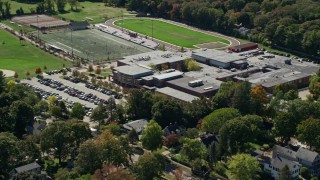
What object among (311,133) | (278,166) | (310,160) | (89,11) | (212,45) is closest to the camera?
(278,166)

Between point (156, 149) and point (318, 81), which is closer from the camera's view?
point (156, 149)

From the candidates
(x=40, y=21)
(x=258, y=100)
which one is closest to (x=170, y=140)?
(x=258, y=100)

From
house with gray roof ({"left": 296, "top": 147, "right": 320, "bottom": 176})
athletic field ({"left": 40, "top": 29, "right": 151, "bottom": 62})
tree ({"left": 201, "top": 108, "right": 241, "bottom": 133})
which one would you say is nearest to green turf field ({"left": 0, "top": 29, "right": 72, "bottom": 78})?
athletic field ({"left": 40, "top": 29, "right": 151, "bottom": 62})

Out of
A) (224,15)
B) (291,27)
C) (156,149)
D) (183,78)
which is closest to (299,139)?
(156,149)

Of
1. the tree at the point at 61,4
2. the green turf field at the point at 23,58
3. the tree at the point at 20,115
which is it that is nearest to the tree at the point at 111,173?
the tree at the point at 20,115

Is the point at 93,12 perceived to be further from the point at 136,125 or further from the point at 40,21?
the point at 136,125

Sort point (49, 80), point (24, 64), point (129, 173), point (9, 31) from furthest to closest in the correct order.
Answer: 1. point (9, 31)
2. point (24, 64)
3. point (49, 80)
4. point (129, 173)

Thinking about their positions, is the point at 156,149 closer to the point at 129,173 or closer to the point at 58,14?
the point at 129,173
